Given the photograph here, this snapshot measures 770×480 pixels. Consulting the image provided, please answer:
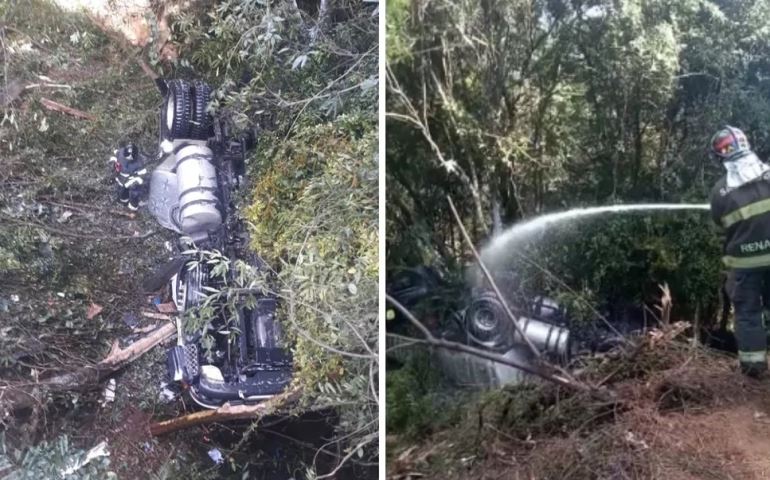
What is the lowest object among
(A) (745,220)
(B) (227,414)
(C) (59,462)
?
(C) (59,462)

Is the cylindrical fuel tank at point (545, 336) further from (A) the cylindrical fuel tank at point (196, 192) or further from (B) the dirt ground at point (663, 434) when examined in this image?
(A) the cylindrical fuel tank at point (196, 192)

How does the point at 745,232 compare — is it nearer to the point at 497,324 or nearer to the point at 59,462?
the point at 497,324

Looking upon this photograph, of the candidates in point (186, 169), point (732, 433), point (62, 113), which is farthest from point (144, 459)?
point (732, 433)

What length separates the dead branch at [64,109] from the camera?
2361mm

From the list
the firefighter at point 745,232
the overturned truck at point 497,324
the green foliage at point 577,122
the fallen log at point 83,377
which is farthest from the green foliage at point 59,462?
the firefighter at point 745,232

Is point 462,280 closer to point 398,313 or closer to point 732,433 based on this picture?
point 398,313

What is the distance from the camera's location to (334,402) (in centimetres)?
247

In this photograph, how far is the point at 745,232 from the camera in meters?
2.34

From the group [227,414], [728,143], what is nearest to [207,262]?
[227,414]

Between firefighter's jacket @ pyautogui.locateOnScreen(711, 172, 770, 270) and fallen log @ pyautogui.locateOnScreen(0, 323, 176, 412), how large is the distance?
1.85 m

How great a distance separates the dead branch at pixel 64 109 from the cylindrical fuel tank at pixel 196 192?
32 centimetres

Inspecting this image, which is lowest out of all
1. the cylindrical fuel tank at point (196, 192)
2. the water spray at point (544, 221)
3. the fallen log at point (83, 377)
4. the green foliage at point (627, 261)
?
the fallen log at point (83, 377)

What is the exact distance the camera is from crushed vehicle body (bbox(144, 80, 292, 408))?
241 cm

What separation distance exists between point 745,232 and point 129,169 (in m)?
2.05
